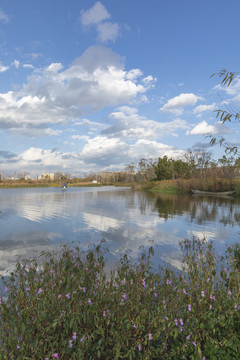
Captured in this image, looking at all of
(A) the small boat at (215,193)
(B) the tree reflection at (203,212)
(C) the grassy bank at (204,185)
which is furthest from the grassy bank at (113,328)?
(A) the small boat at (215,193)

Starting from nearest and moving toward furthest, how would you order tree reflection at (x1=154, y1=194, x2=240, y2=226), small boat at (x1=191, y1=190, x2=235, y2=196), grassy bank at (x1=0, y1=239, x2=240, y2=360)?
grassy bank at (x1=0, y1=239, x2=240, y2=360), tree reflection at (x1=154, y1=194, x2=240, y2=226), small boat at (x1=191, y1=190, x2=235, y2=196)

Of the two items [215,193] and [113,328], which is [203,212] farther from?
[215,193]

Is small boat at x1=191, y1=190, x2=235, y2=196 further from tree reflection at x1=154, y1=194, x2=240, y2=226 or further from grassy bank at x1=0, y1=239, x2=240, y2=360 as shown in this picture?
grassy bank at x1=0, y1=239, x2=240, y2=360

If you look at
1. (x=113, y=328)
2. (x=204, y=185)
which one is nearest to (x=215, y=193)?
(x=204, y=185)

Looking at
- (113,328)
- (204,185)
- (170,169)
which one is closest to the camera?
(113,328)

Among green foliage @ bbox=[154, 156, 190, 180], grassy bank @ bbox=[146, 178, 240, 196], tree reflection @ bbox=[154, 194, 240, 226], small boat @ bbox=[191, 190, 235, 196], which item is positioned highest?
green foliage @ bbox=[154, 156, 190, 180]

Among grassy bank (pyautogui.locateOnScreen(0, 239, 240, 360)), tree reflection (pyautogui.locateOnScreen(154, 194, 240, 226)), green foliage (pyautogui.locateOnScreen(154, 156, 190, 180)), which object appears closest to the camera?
grassy bank (pyautogui.locateOnScreen(0, 239, 240, 360))

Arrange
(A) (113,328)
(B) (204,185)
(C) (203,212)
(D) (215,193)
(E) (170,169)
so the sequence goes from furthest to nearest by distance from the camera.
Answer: (E) (170,169)
(B) (204,185)
(D) (215,193)
(C) (203,212)
(A) (113,328)

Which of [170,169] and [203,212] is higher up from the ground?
[170,169]

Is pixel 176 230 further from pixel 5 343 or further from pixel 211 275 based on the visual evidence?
pixel 5 343

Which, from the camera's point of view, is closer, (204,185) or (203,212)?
(203,212)

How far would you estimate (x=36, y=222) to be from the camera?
14609 millimetres

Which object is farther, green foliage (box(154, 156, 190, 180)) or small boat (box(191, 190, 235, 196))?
green foliage (box(154, 156, 190, 180))

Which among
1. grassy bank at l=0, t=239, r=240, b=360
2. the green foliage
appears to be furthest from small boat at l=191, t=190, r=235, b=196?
grassy bank at l=0, t=239, r=240, b=360
